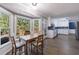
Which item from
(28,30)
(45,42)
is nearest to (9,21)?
(28,30)

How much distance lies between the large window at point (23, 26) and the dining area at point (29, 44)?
9 centimetres

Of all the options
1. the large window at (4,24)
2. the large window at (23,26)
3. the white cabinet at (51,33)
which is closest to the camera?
the large window at (4,24)

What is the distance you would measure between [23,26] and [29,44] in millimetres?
392

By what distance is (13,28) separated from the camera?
2066mm

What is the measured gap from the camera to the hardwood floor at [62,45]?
6.76 ft

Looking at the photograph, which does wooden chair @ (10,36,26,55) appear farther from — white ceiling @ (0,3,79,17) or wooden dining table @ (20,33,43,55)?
white ceiling @ (0,3,79,17)

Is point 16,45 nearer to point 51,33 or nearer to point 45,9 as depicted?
point 51,33

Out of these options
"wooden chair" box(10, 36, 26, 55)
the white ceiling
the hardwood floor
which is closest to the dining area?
"wooden chair" box(10, 36, 26, 55)

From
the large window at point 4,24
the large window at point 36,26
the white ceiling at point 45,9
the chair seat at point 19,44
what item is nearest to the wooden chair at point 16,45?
the chair seat at point 19,44

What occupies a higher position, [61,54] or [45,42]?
[45,42]

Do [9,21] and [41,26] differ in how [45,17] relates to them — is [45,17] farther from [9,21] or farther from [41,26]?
[9,21]

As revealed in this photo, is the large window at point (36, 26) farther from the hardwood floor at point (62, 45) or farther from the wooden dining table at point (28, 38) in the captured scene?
the hardwood floor at point (62, 45)

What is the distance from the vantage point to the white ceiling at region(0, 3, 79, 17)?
6.55ft
